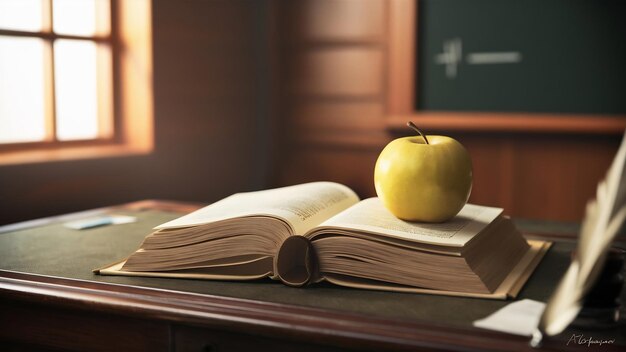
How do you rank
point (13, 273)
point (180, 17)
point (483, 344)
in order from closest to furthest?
point (483, 344) < point (13, 273) < point (180, 17)

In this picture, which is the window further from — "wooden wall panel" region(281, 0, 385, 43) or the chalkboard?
the chalkboard

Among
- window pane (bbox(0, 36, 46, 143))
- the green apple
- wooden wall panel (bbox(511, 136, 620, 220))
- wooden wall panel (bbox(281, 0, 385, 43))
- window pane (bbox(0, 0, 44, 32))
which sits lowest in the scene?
wooden wall panel (bbox(511, 136, 620, 220))

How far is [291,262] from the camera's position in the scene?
3.57 ft

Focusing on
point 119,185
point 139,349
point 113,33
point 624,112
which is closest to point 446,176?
point 139,349

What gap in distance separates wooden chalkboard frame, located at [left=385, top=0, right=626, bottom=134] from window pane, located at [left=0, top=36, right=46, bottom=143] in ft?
5.54

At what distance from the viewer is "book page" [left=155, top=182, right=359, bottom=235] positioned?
1108mm

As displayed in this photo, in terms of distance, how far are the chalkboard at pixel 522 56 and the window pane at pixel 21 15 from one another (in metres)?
1.81

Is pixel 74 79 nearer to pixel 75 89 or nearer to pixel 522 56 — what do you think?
pixel 75 89

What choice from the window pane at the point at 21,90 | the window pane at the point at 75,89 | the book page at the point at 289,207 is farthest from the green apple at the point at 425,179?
the window pane at the point at 75,89

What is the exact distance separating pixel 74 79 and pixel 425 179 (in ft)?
6.64

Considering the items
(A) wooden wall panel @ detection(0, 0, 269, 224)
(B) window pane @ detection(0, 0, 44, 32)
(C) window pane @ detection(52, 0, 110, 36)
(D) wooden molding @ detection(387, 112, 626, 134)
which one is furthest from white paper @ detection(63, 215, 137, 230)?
(D) wooden molding @ detection(387, 112, 626, 134)

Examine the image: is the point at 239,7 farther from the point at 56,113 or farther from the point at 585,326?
the point at 585,326

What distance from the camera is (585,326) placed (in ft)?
2.83

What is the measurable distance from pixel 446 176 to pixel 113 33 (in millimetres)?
2155
